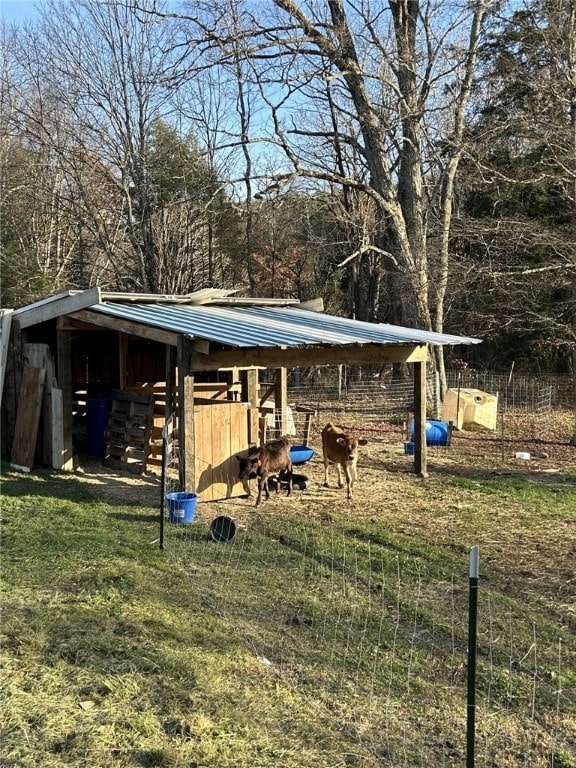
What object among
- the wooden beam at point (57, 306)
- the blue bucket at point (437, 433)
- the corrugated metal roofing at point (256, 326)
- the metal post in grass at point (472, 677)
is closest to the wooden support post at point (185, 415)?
the corrugated metal roofing at point (256, 326)

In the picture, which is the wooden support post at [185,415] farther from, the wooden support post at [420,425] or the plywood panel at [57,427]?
the wooden support post at [420,425]

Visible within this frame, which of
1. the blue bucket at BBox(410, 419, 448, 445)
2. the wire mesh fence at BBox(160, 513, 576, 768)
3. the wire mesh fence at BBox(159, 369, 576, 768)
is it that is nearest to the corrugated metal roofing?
the wire mesh fence at BBox(159, 369, 576, 768)

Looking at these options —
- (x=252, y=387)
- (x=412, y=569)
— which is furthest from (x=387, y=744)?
(x=252, y=387)

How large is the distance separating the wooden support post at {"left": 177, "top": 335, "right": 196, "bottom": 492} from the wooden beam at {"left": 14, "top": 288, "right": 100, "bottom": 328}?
6.58 ft

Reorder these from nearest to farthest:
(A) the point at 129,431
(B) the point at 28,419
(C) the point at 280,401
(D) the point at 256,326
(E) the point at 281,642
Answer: (E) the point at 281,642
(D) the point at 256,326
(B) the point at 28,419
(A) the point at 129,431
(C) the point at 280,401

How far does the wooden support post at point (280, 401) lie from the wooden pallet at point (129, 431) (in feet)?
9.37

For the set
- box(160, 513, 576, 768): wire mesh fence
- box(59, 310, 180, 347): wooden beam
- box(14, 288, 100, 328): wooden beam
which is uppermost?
box(14, 288, 100, 328): wooden beam

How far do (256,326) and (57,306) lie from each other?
10.4 feet

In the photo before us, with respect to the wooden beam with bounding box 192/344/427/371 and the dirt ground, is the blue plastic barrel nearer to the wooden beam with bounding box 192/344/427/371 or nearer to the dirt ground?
the dirt ground

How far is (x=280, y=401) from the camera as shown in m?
13.9

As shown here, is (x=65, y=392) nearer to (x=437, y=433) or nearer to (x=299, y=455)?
(x=299, y=455)

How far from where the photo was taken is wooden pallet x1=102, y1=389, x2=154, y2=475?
11.4 metres

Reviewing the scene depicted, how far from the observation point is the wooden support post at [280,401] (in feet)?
44.6

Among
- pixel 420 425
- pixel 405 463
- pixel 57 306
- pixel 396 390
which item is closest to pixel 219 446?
pixel 57 306
